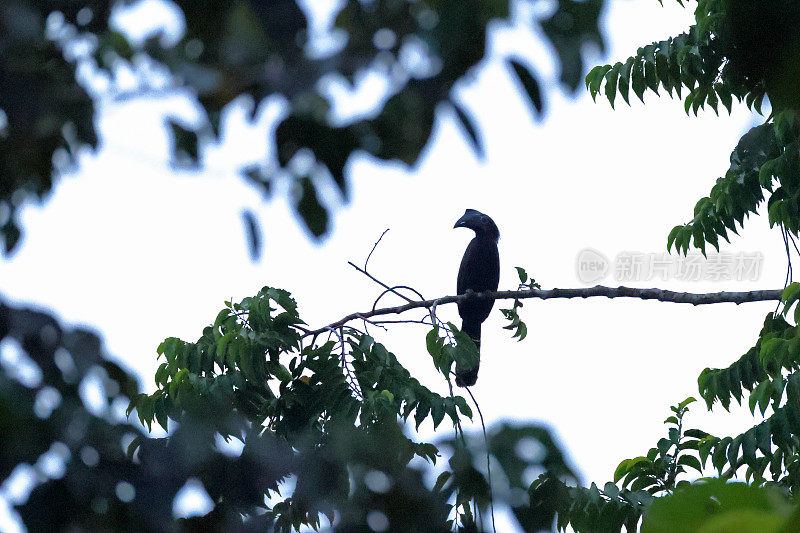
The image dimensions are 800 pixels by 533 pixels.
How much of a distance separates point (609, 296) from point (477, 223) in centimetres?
331

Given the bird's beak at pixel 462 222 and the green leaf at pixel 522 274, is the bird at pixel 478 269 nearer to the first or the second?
the bird's beak at pixel 462 222

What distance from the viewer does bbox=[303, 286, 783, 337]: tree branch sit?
3.75m

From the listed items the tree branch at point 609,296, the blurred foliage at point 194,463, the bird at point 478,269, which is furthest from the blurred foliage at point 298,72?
the bird at point 478,269

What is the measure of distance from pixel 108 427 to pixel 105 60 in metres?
0.57

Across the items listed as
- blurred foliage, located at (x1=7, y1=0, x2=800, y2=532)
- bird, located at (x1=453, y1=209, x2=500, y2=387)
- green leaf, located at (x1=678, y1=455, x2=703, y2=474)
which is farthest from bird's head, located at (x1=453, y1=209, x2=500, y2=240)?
blurred foliage, located at (x1=7, y1=0, x2=800, y2=532)

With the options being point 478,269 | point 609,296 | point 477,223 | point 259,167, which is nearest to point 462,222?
point 477,223

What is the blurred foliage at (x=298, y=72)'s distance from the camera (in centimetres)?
100

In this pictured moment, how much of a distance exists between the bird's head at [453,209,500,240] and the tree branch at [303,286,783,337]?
292cm

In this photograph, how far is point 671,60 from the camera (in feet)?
12.6

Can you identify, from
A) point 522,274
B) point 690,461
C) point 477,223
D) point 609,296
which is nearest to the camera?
point 690,461

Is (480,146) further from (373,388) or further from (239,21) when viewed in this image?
(373,388)

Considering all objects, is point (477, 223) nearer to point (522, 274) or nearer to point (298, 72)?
point (522, 274)

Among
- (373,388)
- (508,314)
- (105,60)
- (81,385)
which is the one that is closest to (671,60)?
(508,314)

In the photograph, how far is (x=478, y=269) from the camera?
23.1 feet
